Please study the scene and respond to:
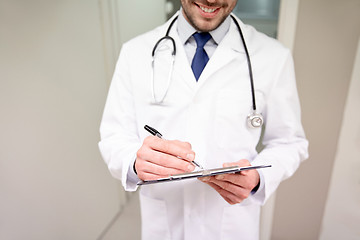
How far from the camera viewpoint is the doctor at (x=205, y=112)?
2.69 feet

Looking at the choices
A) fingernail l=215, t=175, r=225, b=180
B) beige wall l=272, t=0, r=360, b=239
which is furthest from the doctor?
beige wall l=272, t=0, r=360, b=239

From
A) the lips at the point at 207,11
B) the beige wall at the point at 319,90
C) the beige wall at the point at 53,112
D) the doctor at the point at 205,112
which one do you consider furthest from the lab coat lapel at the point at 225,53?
the beige wall at the point at 53,112

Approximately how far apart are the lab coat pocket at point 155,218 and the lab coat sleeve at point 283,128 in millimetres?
342

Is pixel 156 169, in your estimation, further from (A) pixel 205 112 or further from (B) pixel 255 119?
(B) pixel 255 119

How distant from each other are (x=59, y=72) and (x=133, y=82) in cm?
51

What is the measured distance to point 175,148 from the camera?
639 millimetres

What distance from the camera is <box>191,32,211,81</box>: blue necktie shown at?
84 cm

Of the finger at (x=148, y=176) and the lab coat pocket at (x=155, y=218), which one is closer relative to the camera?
the finger at (x=148, y=176)

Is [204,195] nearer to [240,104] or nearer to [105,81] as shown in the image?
[240,104]

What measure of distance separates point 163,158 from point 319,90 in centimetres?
88

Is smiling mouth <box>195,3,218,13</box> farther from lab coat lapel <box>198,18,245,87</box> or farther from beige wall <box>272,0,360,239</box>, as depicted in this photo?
beige wall <box>272,0,360,239</box>

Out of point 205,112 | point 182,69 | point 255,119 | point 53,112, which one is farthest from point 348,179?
point 53,112

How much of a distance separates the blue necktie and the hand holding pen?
0.93 ft

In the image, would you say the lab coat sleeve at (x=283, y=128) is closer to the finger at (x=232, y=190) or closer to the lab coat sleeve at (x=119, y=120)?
the finger at (x=232, y=190)
